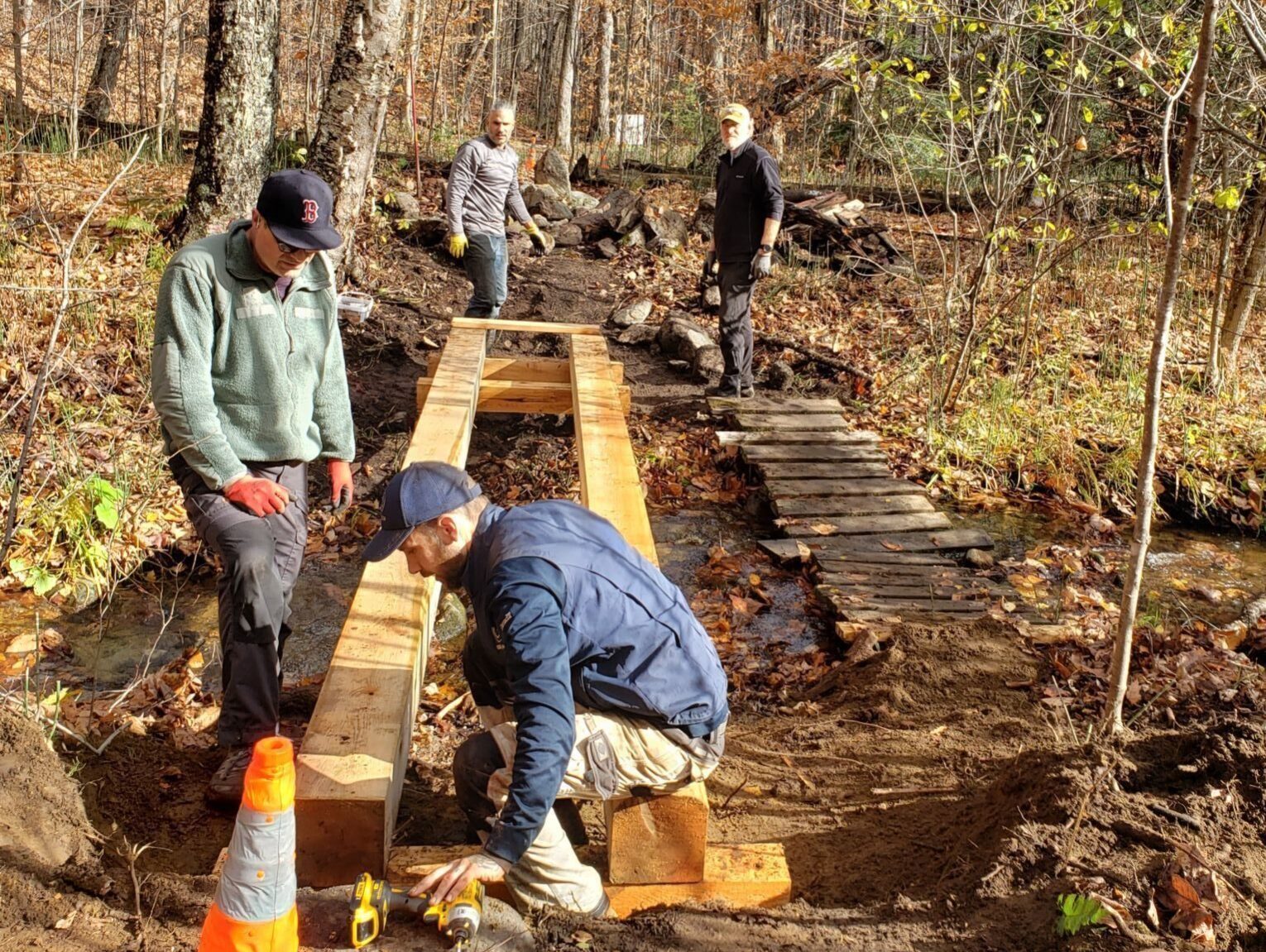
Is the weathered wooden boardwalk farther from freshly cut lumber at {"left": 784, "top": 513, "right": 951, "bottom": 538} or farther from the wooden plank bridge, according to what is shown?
the wooden plank bridge

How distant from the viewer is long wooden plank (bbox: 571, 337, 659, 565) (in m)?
4.19

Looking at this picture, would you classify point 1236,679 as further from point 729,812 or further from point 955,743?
point 729,812

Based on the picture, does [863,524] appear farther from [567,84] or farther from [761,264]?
[567,84]

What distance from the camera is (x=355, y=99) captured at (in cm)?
889

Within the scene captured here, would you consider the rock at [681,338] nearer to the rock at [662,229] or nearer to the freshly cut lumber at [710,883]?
the rock at [662,229]

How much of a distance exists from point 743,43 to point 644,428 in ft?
56.5

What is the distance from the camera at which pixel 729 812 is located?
11.4 ft

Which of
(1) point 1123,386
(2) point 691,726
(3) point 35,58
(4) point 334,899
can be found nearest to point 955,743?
(2) point 691,726

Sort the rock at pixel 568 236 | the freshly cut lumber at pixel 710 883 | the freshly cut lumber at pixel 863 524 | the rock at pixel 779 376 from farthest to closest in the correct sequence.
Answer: the rock at pixel 568 236 < the rock at pixel 779 376 < the freshly cut lumber at pixel 863 524 < the freshly cut lumber at pixel 710 883

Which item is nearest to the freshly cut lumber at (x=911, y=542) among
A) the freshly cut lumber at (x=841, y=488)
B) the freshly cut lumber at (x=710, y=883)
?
the freshly cut lumber at (x=841, y=488)

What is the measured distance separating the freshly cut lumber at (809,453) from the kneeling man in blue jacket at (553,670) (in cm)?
477

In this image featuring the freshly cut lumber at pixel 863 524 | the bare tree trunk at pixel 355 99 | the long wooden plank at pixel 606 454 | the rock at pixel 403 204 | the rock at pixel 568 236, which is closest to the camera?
the long wooden plank at pixel 606 454

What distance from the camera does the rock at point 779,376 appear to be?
29.3 feet

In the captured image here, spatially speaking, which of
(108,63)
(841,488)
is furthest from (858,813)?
(108,63)
